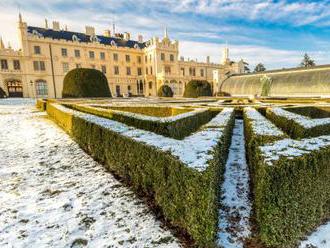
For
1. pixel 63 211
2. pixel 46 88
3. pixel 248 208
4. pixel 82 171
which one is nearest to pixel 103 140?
pixel 82 171

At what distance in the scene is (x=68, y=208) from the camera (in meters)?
3.75

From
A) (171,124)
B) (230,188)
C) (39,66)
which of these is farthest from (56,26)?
(230,188)

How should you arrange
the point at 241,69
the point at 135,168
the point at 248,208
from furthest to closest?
the point at 241,69 < the point at 135,168 < the point at 248,208

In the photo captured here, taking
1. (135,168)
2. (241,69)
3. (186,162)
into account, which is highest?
(241,69)

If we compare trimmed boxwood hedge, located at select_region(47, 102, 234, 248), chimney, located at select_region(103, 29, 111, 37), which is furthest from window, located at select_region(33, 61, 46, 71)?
trimmed boxwood hedge, located at select_region(47, 102, 234, 248)

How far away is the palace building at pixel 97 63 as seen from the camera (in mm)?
37750

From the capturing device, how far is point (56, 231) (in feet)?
10.4

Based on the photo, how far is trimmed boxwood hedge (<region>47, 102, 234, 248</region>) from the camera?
8.69 ft

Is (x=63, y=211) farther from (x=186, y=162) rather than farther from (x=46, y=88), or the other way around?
(x=46, y=88)

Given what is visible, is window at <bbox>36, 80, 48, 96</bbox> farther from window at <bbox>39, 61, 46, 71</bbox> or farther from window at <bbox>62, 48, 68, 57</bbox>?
window at <bbox>62, 48, 68, 57</bbox>

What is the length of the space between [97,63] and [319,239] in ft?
156

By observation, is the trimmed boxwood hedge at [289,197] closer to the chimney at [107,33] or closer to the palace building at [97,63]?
the palace building at [97,63]

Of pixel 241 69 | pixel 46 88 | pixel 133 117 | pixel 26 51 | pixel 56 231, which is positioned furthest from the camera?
pixel 241 69

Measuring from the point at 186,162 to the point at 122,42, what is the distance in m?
51.9
